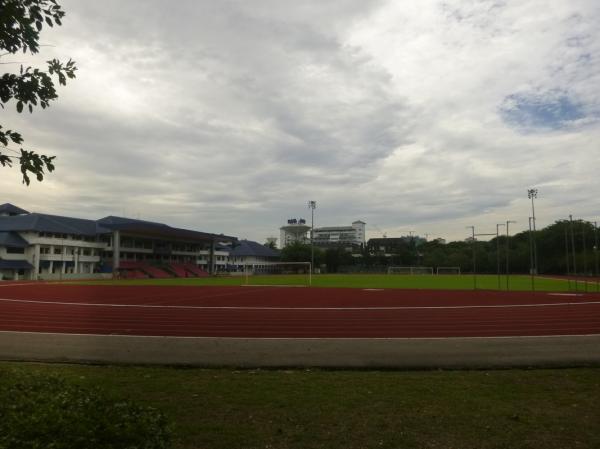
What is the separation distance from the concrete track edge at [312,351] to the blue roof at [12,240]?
189 ft

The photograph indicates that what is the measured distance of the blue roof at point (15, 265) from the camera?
60.7 meters

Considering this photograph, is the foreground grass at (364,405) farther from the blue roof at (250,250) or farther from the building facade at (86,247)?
the blue roof at (250,250)

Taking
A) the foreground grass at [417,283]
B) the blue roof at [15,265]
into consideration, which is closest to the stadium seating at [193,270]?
the blue roof at [15,265]

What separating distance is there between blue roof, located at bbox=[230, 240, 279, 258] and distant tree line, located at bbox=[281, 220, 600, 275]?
9.97 m

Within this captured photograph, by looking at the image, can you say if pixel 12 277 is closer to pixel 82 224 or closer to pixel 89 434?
pixel 82 224

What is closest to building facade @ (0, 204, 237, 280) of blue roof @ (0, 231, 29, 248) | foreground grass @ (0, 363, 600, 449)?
blue roof @ (0, 231, 29, 248)

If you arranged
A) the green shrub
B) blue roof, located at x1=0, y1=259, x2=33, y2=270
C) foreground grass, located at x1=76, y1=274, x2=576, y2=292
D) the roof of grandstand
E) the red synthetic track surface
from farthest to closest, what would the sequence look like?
the roof of grandstand → blue roof, located at x1=0, y1=259, x2=33, y2=270 → foreground grass, located at x1=76, y1=274, x2=576, y2=292 → the red synthetic track surface → the green shrub

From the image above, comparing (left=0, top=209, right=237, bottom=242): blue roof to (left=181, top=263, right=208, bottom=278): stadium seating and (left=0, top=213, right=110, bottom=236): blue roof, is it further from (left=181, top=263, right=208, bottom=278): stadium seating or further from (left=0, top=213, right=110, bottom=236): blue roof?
(left=181, top=263, right=208, bottom=278): stadium seating

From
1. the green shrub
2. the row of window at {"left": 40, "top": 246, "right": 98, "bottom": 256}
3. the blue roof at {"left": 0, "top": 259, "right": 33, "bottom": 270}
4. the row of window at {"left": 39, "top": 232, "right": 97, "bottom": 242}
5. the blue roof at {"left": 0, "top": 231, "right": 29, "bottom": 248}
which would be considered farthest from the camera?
the row of window at {"left": 39, "top": 232, "right": 97, "bottom": 242}

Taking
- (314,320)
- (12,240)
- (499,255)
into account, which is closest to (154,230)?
(12,240)

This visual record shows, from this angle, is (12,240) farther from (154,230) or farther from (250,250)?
(250,250)

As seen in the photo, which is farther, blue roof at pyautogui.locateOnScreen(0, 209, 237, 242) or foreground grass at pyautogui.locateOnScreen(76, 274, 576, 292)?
blue roof at pyautogui.locateOnScreen(0, 209, 237, 242)

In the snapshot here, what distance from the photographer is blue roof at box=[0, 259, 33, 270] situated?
60737 millimetres

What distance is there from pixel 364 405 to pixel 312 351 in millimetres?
4182
